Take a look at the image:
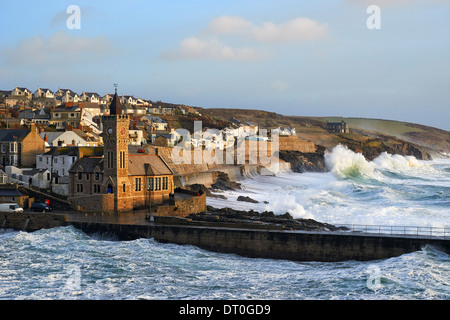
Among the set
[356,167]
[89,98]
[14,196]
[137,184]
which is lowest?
[356,167]

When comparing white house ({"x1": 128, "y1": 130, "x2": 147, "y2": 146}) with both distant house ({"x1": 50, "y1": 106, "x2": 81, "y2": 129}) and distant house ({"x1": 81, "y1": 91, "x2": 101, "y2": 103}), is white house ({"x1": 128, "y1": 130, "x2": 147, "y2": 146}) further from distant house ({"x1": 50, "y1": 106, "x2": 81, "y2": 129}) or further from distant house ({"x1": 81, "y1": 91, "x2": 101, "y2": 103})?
distant house ({"x1": 81, "y1": 91, "x2": 101, "y2": 103})

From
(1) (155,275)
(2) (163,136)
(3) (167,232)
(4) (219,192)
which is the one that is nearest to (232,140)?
(2) (163,136)

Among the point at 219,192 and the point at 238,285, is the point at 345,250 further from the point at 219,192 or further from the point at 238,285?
the point at 219,192

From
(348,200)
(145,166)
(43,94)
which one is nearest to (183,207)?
(145,166)

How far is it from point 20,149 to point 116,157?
52.2 ft

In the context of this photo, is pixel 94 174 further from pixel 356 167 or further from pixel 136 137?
pixel 356 167

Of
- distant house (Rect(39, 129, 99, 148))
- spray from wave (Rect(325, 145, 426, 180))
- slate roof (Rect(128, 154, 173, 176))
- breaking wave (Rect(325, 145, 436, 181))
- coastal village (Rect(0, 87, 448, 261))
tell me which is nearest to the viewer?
coastal village (Rect(0, 87, 448, 261))

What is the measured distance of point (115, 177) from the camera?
4409cm

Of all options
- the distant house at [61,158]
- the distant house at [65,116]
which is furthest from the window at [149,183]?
the distant house at [65,116]

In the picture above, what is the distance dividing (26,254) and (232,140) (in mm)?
85776

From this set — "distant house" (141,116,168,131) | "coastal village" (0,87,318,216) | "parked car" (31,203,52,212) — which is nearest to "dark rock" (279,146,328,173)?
"distant house" (141,116,168,131)

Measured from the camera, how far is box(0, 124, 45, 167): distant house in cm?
5566

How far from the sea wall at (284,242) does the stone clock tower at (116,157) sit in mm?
5822

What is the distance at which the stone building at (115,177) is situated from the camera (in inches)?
1730
